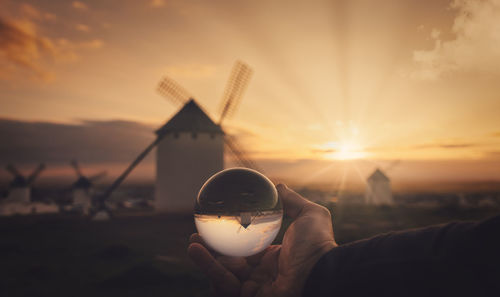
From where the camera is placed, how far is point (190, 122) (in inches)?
1230

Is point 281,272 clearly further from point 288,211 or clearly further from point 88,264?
point 88,264

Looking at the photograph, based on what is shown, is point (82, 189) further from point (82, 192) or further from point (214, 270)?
point (214, 270)

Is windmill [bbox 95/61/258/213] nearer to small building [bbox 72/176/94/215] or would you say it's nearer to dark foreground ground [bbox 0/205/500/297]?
dark foreground ground [bbox 0/205/500/297]

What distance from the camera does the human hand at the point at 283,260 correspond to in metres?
3.55

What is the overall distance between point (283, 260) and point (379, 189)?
76405 mm

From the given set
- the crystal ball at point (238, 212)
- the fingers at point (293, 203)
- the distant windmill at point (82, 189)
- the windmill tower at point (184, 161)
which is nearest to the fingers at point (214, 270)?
the crystal ball at point (238, 212)

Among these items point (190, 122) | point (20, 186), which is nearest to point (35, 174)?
point (20, 186)

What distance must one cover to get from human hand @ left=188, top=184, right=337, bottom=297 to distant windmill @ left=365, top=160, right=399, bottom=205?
75.2 metres

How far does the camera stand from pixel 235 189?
350 centimetres

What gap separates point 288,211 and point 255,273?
913 millimetres

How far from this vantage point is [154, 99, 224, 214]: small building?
29.9 meters

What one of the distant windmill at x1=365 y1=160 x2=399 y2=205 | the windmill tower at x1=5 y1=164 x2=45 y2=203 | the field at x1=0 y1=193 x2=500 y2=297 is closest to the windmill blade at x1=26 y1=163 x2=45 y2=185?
the windmill tower at x1=5 y1=164 x2=45 y2=203

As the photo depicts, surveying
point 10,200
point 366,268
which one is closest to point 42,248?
point 366,268

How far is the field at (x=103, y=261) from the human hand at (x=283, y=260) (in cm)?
339
